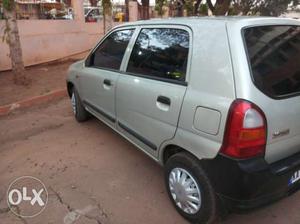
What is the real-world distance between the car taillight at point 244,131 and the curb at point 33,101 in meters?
4.64

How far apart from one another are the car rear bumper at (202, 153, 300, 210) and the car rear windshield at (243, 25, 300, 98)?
51 centimetres

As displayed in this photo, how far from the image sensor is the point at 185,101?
2.47 metres

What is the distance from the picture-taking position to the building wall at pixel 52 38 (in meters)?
8.33

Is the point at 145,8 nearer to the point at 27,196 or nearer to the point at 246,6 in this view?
the point at 246,6

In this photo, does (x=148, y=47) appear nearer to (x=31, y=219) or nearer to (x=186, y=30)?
(x=186, y=30)

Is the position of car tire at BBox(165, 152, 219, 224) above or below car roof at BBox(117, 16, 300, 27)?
below

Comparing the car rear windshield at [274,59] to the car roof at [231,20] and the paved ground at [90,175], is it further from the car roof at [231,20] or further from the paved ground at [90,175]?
the paved ground at [90,175]

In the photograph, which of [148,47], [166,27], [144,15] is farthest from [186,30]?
[144,15]

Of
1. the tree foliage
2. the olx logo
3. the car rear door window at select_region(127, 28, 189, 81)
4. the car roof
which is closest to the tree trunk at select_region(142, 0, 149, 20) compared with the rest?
the tree foliage

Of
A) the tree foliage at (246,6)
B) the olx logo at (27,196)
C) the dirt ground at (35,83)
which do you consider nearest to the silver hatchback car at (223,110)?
the olx logo at (27,196)

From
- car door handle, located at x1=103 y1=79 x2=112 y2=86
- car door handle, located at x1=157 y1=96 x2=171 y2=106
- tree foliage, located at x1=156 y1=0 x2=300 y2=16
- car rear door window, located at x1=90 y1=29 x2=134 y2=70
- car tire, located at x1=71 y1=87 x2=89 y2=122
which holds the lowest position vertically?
car tire, located at x1=71 y1=87 x2=89 y2=122

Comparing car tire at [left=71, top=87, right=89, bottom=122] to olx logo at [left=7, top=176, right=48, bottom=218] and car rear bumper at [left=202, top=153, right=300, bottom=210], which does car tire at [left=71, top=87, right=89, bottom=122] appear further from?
car rear bumper at [left=202, top=153, right=300, bottom=210]

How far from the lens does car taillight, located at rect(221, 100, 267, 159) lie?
2113 mm

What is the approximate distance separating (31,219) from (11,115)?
3.26m
